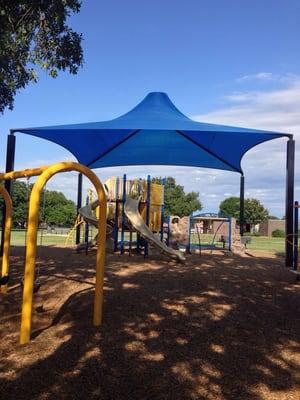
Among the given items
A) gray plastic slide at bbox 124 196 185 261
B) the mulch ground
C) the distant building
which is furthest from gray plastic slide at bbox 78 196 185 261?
the distant building

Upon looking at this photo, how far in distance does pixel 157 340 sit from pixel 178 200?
77.9 m

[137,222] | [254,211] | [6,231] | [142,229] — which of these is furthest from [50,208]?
[6,231]

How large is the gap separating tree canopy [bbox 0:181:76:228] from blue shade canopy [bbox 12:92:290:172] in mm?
→ 52068

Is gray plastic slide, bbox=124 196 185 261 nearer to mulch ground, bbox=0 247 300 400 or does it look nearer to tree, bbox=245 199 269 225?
mulch ground, bbox=0 247 300 400

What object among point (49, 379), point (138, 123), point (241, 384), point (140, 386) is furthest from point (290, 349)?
point (138, 123)

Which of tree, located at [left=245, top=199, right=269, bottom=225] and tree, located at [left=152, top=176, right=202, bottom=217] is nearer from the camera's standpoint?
tree, located at [left=152, top=176, right=202, bottom=217]

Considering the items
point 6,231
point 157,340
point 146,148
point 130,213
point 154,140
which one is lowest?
point 157,340

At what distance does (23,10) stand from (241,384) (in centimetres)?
772

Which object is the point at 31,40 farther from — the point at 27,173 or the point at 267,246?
the point at 267,246

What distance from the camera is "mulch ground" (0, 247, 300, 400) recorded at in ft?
12.9

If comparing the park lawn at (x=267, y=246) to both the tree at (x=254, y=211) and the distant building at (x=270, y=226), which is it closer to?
the distant building at (x=270, y=226)

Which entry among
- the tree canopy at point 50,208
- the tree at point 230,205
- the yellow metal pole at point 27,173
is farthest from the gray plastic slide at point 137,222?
the tree at point 230,205

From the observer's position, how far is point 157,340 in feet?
16.4

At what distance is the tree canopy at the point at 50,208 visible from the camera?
74.6 metres
